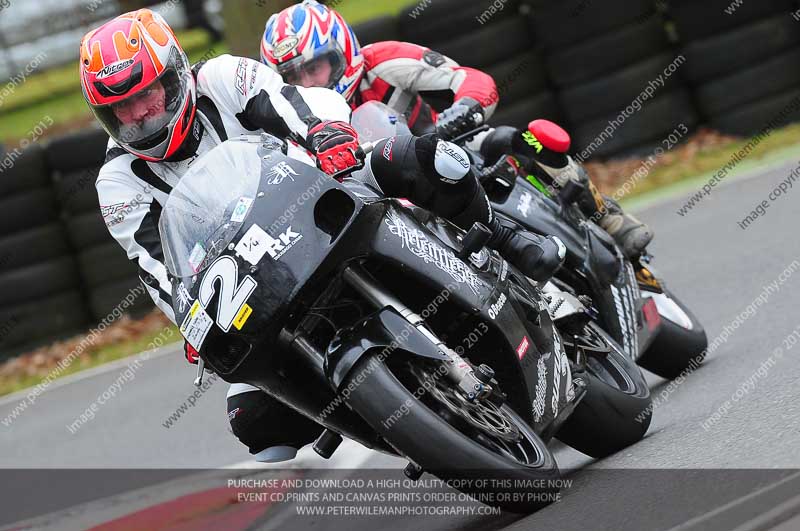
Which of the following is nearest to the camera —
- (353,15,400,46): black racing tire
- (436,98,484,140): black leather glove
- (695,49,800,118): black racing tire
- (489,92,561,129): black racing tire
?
(436,98,484,140): black leather glove

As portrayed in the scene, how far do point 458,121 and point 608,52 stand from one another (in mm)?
A: 5961

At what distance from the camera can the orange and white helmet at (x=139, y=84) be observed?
433 cm

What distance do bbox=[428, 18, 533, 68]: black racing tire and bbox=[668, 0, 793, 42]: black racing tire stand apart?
1.48 m

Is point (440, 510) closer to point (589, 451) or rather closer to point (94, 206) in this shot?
point (589, 451)

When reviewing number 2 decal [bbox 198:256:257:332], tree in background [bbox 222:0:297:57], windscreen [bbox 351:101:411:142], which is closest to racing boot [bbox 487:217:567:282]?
windscreen [bbox 351:101:411:142]

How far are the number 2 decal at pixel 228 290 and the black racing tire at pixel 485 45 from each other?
763cm

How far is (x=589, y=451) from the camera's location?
462 centimetres

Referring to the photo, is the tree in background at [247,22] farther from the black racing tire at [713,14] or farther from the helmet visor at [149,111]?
the helmet visor at [149,111]

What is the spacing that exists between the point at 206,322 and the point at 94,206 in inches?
281


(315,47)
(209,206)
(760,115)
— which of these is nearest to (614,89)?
(760,115)

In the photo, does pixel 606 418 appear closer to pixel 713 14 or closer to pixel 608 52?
pixel 608 52

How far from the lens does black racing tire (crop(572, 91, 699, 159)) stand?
1111 cm

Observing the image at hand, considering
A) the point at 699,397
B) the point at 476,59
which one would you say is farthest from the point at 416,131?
the point at 476,59

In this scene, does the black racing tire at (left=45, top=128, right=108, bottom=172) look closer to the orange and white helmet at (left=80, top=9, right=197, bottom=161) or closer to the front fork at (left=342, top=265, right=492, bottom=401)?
the orange and white helmet at (left=80, top=9, right=197, bottom=161)
